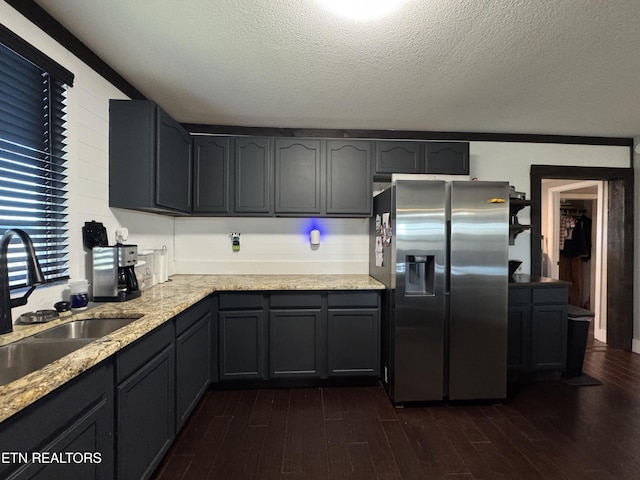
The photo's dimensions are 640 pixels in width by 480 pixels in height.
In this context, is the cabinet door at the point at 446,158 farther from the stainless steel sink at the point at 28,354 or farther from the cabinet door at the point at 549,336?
the stainless steel sink at the point at 28,354

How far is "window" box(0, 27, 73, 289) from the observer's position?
1.43m

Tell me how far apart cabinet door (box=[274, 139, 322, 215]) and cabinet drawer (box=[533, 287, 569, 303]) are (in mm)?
2199

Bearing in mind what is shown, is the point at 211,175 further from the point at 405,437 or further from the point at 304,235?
the point at 405,437

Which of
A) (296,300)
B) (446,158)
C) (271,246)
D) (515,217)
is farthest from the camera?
(271,246)

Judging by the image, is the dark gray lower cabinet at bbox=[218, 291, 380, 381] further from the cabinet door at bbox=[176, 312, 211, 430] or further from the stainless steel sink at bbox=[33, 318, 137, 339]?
the stainless steel sink at bbox=[33, 318, 137, 339]

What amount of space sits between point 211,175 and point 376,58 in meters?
1.79

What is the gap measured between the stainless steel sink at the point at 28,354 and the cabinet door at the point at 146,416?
322 mm

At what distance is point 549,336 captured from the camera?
9.07ft

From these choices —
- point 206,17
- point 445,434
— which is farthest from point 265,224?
point 445,434

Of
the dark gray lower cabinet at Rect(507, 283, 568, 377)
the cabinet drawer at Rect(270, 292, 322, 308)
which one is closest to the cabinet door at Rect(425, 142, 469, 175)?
the dark gray lower cabinet at Rect(507, 283, 568, 377)

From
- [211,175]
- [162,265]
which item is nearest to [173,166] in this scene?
[211,175]

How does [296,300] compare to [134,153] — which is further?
[296,300]

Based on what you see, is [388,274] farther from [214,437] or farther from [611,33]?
[611,33]

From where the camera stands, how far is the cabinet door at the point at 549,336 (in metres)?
2.75
